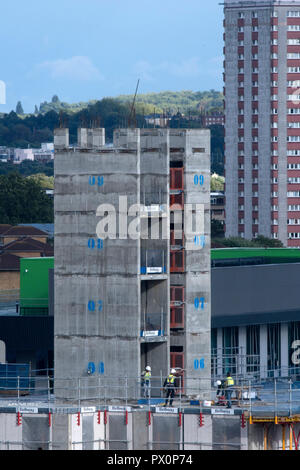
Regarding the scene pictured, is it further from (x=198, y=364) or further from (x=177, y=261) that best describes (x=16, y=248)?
(x=198, y=364)

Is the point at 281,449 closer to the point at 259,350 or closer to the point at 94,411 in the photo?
the point at 94,411

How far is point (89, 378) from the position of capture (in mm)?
64688

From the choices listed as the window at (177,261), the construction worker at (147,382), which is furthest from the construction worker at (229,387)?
the window at (177,261)

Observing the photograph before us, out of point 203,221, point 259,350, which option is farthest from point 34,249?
point 203,221

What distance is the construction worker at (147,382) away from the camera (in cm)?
6303

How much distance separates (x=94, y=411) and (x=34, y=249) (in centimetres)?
10334

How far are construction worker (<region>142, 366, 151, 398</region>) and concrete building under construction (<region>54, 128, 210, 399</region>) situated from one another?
21.0 inches

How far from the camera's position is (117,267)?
64.9 meters

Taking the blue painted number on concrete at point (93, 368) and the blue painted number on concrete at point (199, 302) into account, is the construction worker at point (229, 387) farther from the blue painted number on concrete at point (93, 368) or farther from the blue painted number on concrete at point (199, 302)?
the blue painted number on concrete at point (199, 302)

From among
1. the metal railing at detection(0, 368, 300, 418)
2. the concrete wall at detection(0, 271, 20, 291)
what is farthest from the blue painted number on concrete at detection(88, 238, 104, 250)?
the concrete wall at detection(0, 271, 20, 291)

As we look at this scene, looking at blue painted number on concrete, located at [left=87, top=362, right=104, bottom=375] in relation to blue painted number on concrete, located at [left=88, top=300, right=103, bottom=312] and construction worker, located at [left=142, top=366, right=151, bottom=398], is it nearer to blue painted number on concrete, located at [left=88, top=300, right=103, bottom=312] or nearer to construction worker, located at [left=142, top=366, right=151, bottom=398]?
construction worker, located at [left=142, top=366, right=151, bottom=398]

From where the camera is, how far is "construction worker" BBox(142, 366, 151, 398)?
2482 inches
